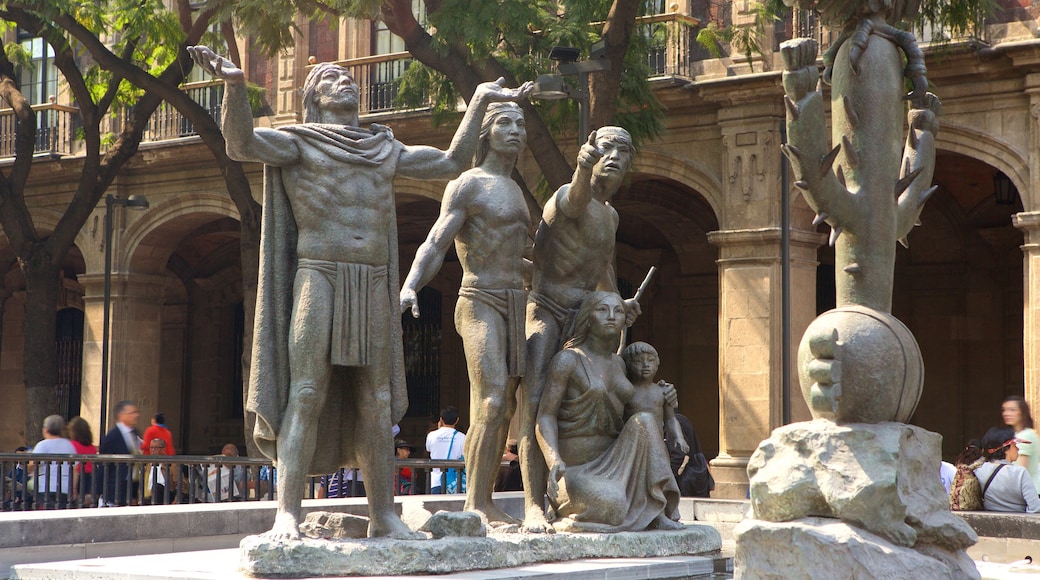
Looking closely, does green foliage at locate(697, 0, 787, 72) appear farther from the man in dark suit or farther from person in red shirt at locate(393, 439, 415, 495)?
the man in dark suit

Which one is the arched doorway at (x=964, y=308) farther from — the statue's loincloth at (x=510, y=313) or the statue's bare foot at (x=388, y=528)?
the statue's bare foot at (x=388, y=528)

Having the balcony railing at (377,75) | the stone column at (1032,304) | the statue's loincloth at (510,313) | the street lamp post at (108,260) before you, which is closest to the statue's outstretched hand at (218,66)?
the statue's loincloth at (510,313)

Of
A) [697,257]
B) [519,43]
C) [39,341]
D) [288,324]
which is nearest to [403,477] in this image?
[519,43]

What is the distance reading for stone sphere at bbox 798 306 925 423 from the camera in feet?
18.0

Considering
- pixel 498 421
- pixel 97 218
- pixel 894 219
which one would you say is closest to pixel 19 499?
pixel 498 421

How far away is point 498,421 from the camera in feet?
25.0

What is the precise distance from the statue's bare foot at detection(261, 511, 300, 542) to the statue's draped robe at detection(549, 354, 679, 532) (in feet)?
5.56

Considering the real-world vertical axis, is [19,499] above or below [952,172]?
below

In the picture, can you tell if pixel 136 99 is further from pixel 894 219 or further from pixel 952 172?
pixel 894 219

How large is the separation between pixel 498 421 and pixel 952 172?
609 inches

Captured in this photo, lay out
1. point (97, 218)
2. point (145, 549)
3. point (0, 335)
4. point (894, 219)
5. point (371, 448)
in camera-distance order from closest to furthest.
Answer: point (894, 219) < point (371, 448) < point (145, 549) < point (97, 218) < point (0, 335)

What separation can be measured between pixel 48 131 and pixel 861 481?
23070mm

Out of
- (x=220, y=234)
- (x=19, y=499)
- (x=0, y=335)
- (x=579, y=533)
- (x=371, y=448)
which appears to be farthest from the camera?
(x=0, y=335)

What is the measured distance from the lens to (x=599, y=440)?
313 inches
